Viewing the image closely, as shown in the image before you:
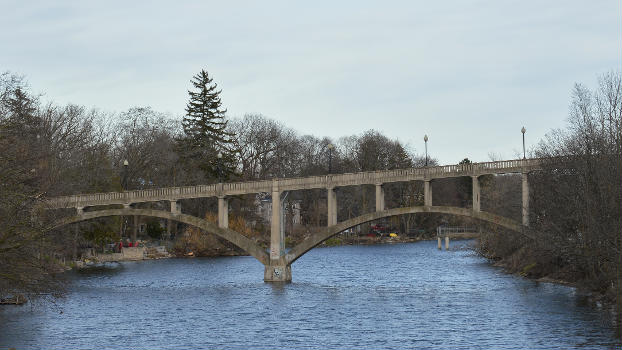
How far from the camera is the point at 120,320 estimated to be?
4459 cm

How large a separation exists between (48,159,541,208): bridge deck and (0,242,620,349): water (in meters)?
6.73

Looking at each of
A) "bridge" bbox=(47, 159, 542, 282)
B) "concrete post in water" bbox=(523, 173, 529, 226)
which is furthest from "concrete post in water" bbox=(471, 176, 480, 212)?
"concrete post in water" bbox=(523, 173, 529, 226)

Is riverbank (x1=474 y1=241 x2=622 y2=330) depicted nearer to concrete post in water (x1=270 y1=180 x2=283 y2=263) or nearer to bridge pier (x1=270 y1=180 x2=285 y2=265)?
bridge pier (x1=270 y1=180 x2=285 y2=265)

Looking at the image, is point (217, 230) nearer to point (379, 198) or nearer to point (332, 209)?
point (332, 209)

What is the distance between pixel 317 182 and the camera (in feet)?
193

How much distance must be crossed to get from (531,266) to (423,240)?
68603 mm

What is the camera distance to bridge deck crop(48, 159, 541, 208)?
53.6m

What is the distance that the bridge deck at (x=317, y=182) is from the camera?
53.6 metres

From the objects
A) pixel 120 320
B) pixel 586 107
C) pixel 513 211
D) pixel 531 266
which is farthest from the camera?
pixel 513 211

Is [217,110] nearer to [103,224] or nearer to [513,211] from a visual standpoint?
[103,224]

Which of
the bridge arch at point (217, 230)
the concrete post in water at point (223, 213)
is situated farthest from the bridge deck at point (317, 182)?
the bridge arch at point (217, 230)

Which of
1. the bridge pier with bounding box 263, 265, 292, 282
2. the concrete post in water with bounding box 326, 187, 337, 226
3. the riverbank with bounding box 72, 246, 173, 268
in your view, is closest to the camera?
the concrete post in water with bounding box 326, 187, 337, 226

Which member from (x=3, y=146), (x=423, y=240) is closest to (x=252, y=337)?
(x=3, y=146)

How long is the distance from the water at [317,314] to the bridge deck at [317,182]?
6732mm
